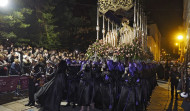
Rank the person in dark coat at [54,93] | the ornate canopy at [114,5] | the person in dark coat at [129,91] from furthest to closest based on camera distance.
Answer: the ornate canopy at [114,5] < the person in dark coat at [54,93] < the person in dark coat at [129,91]

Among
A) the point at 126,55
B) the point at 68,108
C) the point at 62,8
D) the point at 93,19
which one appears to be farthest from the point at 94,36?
the point at 68,108

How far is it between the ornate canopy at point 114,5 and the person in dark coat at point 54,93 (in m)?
6.18

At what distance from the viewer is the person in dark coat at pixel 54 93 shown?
713 cm

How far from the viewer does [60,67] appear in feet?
24.2

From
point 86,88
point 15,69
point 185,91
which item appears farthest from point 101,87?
point 15,69

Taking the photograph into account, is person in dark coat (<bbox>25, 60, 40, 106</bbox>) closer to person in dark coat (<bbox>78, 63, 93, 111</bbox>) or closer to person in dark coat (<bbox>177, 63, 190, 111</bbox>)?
person in dark coat (<bbox>78, 63, 93, 111</bbox>)

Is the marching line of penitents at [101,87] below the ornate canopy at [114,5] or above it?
below

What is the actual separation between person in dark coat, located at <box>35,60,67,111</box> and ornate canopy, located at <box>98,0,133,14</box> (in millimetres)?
6184

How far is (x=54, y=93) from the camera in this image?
23.6 ft

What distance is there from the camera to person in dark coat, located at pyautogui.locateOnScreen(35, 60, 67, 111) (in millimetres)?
7133

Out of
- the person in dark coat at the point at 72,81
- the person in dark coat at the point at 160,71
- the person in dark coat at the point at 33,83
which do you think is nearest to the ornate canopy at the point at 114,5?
the person in dark coat at the point at 72,81

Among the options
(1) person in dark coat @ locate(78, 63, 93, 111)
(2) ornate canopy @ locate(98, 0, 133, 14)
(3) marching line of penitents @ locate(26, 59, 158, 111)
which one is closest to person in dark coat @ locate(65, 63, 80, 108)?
(3) marching line of penitents @ locate(26, 59, 158, 111)

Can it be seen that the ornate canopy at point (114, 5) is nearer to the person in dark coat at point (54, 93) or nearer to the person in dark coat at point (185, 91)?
the person in dark coat at point (54, 93)

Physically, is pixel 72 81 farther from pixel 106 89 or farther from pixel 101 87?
pixel 106 89
